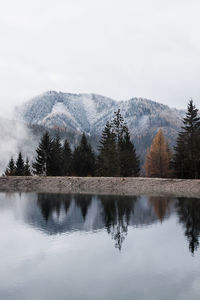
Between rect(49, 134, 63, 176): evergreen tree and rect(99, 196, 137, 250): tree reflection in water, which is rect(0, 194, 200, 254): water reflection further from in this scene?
rect(49, 134, 63, 176): evergreen tree

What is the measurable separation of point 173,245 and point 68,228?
8.46 m

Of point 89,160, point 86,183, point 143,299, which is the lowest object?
point 143,299

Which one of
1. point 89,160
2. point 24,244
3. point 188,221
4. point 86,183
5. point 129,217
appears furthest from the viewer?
point 89,160

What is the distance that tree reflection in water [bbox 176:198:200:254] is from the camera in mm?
21203

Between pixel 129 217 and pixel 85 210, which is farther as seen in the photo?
pixel 85 210

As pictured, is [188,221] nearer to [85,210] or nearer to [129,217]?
[129,217]

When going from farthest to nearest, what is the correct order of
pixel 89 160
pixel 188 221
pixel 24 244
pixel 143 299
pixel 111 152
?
pixel 89 160
pixel 111 152
pixel 188 221
pixel 24 244
pixel 143 299

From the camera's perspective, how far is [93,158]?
271ft

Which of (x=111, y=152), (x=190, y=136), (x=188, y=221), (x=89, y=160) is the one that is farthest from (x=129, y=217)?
(x=89, y=160)

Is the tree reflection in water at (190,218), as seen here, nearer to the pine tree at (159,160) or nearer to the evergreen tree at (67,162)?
the pine tree at (159,160)

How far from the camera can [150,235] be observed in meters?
22.9

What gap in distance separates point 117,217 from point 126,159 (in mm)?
38658

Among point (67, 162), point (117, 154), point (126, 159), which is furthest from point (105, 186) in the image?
point (67, 162)

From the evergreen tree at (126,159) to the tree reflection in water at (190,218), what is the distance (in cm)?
2636
